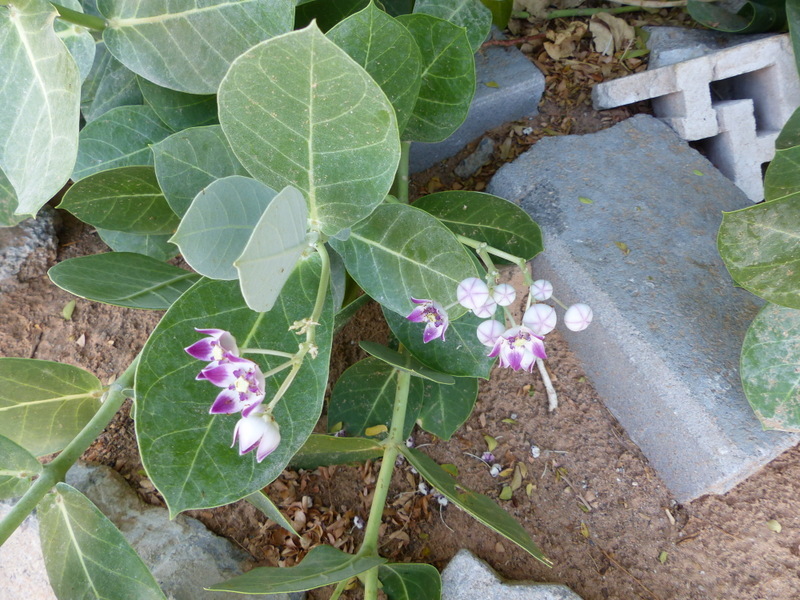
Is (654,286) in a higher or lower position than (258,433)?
lower

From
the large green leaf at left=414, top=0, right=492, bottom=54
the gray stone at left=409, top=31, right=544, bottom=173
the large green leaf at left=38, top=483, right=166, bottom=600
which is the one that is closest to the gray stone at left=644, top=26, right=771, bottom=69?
the gray stone at left=409, top=31, right=544, bottom=173

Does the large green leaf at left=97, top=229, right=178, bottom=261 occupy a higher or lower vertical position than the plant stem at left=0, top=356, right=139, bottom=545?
higher

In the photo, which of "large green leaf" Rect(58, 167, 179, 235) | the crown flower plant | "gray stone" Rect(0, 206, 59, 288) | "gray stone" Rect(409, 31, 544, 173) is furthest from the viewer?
"gray stone" Rect(409, 31, 544, 173)

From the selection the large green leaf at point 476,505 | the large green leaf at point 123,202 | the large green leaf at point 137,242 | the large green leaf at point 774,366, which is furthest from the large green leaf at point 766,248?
the large green leaf at point 137,242

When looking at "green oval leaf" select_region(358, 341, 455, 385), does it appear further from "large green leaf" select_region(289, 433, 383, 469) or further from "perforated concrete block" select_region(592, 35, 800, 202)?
"perforated concrete block" select_region(592, 35, 800, 202)

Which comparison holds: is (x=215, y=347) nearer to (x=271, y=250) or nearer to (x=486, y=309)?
(x=271, y=250)

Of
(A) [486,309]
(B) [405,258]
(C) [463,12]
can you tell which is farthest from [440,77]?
(A) [486,309]
